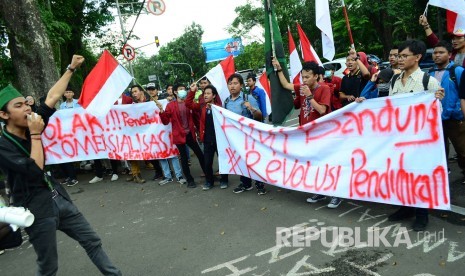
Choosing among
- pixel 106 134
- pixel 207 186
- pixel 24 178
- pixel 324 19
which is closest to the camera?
pixel 24 178

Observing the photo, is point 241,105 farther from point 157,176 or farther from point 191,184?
point 157,176

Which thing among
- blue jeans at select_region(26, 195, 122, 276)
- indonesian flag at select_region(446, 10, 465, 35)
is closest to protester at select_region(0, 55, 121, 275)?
blue jeans at select_region(26, 195, 122, 276)

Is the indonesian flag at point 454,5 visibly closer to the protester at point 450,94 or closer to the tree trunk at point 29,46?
the protester at point 450,94

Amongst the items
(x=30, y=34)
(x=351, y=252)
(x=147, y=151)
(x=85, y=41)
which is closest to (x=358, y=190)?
(x=351, y=252)

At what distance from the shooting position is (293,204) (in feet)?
15.7

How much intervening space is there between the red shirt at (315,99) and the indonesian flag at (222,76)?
1.37 metres

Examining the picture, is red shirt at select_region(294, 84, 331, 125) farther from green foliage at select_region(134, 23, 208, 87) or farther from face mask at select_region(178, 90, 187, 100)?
green foliage at select_region(134, 23, 208, 87)

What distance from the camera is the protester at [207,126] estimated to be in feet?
18.9

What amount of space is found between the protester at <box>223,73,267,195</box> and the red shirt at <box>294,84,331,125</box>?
656 millimetres

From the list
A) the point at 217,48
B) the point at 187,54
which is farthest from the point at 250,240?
the point at 187,54

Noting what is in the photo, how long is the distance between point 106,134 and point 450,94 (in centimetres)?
573

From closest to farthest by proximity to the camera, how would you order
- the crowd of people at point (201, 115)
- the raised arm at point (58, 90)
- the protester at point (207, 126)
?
the crowd of people at point (201, 115), the raised arm at point (58, 90), the protester at point (207, 126)

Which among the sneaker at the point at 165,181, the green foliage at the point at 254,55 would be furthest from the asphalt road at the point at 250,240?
the green foliage at the point at 254,55

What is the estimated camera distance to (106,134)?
7.04 meters
